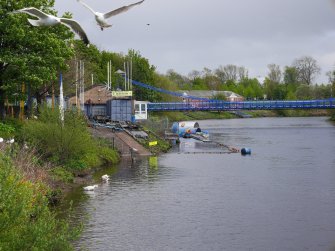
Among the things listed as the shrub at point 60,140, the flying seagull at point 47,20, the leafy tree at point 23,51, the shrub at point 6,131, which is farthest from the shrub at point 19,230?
the leafy tree at point 23,51

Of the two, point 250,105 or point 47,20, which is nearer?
point 47,20

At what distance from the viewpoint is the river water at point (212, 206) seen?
24781mm

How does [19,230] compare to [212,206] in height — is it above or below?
above

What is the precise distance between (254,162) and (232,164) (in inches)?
92.1

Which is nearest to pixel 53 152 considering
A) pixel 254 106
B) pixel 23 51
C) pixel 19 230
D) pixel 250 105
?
pixel 23 51

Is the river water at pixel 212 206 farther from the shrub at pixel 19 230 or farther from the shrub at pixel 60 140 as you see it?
the shrub at pixel 19 230

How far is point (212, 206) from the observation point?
103 ft

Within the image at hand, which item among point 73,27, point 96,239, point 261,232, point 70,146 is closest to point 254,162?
point 70,146

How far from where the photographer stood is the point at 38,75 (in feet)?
144

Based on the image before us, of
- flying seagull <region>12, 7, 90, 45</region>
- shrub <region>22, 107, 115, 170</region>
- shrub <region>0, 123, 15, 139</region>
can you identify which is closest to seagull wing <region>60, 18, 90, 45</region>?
flying seagull <region>12, 7, 90, 45</region>

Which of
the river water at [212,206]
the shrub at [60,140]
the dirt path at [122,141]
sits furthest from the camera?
the dirt path at [122,141]

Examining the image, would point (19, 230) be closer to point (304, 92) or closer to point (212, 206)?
point (212, 206)

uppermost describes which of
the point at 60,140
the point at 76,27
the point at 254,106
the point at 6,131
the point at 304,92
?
the point at 76,27

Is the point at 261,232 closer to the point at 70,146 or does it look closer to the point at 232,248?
the point at 232,248
